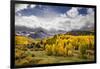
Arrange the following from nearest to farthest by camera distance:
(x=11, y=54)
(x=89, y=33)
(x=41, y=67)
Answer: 1. (x=11, y=54)
2. (x=41, y=67)
3. (x=89, y=33)

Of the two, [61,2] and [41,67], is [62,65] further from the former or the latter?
[61,2]

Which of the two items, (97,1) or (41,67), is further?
(97,1)

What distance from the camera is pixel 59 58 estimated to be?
252 cm

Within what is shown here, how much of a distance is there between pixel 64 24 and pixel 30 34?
1.47 ft

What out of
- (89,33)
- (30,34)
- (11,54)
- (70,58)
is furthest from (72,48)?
(11,54)

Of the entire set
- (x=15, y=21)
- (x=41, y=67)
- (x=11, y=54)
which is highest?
(x=15, y=21)

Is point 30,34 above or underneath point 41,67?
above

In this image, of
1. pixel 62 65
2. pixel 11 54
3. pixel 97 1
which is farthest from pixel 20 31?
pixel 97 1

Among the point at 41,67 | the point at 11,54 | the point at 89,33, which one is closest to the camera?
the point at 11,54

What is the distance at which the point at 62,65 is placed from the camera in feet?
8.30

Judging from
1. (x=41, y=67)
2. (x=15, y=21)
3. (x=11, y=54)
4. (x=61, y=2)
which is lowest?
(x=41, y=67)

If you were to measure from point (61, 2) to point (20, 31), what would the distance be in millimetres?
622

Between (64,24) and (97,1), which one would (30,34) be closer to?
(64,24)

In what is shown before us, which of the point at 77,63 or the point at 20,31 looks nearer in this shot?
the point at 20,31
